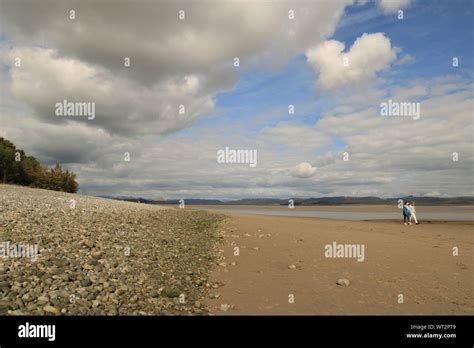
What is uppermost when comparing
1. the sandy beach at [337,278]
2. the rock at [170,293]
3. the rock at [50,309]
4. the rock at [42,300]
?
the rock at [42,300]

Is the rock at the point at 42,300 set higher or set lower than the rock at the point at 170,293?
higher

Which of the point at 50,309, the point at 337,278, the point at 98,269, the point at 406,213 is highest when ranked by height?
the point at 406,213

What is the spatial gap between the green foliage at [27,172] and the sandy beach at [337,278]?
7234 centimetres

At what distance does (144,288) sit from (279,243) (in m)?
12.7

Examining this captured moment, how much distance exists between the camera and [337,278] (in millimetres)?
14281

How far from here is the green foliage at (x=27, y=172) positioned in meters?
74.3

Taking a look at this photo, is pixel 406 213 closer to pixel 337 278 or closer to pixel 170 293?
pixel 337 278

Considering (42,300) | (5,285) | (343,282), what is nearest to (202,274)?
(343,282)

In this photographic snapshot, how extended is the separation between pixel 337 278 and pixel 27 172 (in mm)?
92204

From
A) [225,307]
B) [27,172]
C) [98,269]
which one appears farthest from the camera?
[27,172]

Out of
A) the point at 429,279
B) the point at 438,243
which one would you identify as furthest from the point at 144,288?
the point at 438,243

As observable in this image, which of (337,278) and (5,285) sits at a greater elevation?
(5,285)

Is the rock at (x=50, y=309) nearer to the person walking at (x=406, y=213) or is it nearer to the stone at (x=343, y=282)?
the stone at (x=343, y=282)

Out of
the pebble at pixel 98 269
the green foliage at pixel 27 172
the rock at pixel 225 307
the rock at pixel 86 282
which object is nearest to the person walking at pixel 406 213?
the pebble at pixel 98 269
